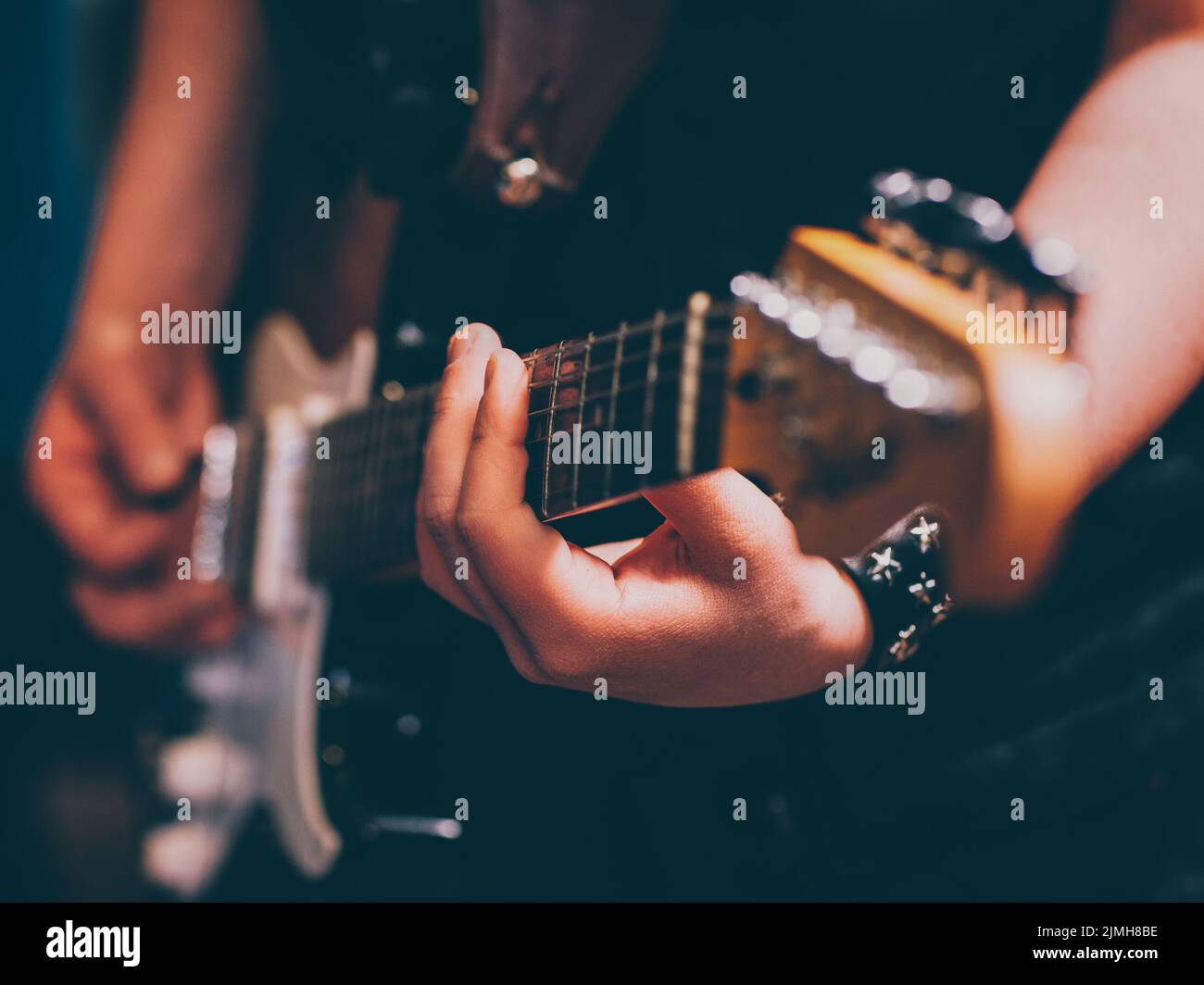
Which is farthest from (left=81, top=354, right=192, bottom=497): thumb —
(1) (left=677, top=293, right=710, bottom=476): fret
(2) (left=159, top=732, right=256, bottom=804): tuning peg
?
(1) (left=677, top=293, right=710, bottom=476): fret

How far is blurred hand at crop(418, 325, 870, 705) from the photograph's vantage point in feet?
1.14

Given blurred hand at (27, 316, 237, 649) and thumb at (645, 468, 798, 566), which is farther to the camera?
blurred hand at (27, 316, 237, 649)

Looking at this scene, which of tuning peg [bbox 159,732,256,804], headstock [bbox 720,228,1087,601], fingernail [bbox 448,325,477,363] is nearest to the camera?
headstock [bbox 720,228,1087,601]

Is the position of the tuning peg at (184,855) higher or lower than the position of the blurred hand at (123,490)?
lower

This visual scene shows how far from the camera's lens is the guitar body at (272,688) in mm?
595

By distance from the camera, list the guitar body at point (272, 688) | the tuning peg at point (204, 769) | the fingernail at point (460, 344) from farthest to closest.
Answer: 1. the tuning peg at point (204, 769)
2. the guitar body at point (272, 688)
3. the fingernail at point (460, 344)

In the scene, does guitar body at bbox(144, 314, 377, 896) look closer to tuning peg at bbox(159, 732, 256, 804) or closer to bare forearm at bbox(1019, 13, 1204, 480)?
tuning peg at bbox(159, 732, 256, 804)

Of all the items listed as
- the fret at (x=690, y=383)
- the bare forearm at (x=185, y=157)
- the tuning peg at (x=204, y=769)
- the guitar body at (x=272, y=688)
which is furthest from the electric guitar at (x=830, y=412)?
the bare forearm at (x=185, y=157)

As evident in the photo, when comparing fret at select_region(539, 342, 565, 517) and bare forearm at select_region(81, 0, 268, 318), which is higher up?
bare forearm at select_region(81, 0, 268, 318)

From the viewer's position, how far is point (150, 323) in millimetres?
804

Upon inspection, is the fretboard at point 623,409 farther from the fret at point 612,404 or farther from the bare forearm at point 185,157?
the bare forearm at point 185,157

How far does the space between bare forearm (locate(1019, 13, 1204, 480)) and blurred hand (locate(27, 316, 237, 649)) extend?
63cm

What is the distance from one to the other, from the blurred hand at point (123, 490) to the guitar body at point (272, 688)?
5cm
